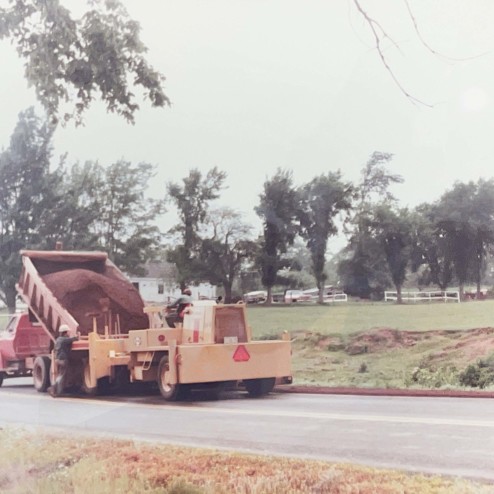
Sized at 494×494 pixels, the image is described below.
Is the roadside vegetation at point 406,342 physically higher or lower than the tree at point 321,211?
lower

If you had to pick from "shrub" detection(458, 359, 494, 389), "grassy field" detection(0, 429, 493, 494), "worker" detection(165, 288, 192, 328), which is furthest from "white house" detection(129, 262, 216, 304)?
"shrub" detection(458, 359, 494, 389)

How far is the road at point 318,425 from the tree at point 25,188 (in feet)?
2.62

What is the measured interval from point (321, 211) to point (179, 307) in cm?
100

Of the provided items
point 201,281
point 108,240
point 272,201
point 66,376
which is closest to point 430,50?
point 272,201

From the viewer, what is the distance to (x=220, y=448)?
9.75 feet

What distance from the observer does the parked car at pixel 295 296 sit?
2.92 metres

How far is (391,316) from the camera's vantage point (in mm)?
2715

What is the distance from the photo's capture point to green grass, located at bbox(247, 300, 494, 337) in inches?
104

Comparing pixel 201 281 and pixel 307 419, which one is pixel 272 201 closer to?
pixel 201 281

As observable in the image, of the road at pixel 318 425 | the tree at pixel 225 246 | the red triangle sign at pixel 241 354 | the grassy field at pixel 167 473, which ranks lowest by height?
the grassy field at pixel 167 473

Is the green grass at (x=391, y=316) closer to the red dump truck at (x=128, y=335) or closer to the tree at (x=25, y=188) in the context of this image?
the red dump truck at (x=128, y=335)

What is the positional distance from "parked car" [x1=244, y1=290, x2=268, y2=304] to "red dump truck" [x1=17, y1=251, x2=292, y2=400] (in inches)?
4.4

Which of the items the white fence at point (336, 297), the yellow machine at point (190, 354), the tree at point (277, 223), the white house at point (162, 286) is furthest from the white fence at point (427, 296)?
the white house at point (162, 286)

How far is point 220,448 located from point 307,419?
1.17 feet
